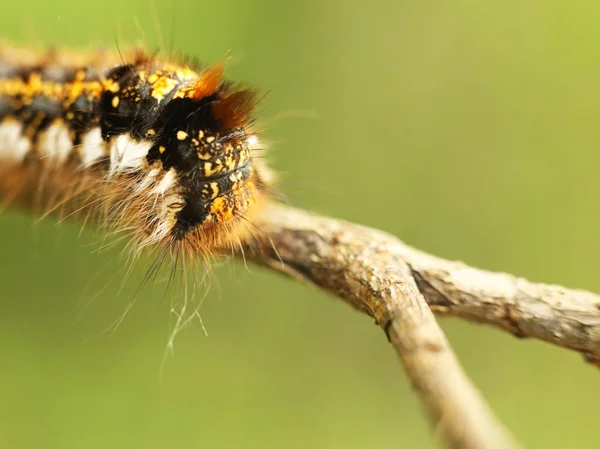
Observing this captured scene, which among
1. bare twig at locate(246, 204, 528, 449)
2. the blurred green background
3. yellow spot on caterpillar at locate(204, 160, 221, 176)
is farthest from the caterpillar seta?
the blurred green background

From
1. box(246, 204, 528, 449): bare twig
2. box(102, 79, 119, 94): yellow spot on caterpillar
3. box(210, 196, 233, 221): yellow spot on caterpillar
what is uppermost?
box(102, 79, 119, 94): yellow spot on caterpillar

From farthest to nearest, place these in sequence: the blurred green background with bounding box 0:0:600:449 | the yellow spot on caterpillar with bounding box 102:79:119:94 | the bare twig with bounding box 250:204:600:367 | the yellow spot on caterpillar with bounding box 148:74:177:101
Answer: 1. the blurred green background with bounding box 0:0:600:449
2. the yellow spot on caterpillar with bounding box 102:79:119:94
3. the yellow spot on caterpillar with bounding box 148:74:177:101
4. the bare twig with bounding box 250:204:600:367

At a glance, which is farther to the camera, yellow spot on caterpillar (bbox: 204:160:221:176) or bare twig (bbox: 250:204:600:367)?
yellow spot on caterpillar (bbox: 204:160:221:176)

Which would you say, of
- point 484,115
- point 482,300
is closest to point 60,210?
point 482,300

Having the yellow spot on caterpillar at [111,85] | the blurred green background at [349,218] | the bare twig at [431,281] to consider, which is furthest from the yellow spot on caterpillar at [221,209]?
the blurred green background at [349,218]

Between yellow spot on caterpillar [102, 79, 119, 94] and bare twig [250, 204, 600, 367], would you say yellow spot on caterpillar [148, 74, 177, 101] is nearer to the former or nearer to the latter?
yellow spot on caterpillar [102, 79, 119, 94]

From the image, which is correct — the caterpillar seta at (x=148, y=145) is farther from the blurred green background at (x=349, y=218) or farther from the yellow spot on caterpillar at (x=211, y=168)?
the blurred green background at (x=349, y=218)
